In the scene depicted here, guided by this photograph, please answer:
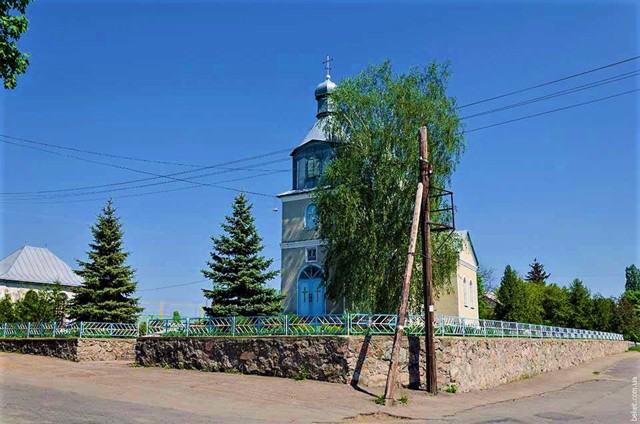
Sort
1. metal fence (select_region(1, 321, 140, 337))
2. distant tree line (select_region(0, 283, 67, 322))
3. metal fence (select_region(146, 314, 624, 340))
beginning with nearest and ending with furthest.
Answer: metal fence (select_region(146, 314, 624, 340))
metal fence (select_region(1, 321, 140, 337))
distant tree line (select_region(0, 283, 67, 322))

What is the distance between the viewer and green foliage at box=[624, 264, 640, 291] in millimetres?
128875

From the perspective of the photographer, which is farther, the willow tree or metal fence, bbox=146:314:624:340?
the willow tree

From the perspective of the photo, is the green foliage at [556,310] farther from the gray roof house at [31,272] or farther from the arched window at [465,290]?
the gray roof house at [31,272]

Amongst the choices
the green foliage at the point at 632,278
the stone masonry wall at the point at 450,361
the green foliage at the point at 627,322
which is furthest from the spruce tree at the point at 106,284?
the green foliage at the point at 632,278

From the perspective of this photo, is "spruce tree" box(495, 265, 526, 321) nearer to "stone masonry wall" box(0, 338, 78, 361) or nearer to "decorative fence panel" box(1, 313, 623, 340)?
"decorative fence panel" box(1, 313, 623, 340)

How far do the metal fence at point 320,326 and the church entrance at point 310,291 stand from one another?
30.2 feet

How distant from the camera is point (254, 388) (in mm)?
16484

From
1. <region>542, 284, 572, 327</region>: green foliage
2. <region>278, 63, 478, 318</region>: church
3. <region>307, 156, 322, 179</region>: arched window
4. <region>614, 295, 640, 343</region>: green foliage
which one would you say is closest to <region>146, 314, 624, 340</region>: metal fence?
<region>278, 63, 478, 318</region>: church

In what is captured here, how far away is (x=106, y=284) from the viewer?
30.2 metres

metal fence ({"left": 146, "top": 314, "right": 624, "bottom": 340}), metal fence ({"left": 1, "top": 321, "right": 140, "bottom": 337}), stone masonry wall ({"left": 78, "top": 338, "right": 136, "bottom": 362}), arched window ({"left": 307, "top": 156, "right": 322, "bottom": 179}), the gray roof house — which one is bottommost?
stone masonry wall ({"left": 78, "top": 338, "right": 136, "bottom": 362})

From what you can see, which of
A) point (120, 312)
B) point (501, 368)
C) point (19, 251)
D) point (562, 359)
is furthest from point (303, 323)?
point (19, 251)

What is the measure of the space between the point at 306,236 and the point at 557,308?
34.5 metres

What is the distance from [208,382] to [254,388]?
5.93ft

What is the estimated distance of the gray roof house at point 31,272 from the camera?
53.0 m
